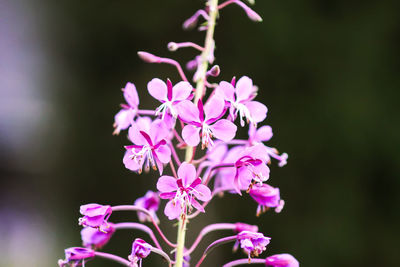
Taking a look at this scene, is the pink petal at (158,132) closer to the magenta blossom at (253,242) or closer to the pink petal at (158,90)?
the pink petal at (158,90)

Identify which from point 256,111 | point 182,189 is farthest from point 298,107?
point 182,189

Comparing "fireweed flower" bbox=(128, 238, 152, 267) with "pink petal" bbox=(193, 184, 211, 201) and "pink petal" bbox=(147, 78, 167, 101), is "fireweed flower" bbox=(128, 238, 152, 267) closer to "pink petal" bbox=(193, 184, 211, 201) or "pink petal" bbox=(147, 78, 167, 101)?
"pink petal" bbox=(193, 184, 211, 201)

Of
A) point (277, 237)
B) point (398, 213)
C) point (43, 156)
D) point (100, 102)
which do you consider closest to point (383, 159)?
point (398, 213)

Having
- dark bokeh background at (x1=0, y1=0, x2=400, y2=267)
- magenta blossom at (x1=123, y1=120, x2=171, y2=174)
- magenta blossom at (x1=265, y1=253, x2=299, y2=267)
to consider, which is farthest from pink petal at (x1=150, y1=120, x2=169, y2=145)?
dark bokeh background at (x1=0, y1=0, x2=400, y2=267)

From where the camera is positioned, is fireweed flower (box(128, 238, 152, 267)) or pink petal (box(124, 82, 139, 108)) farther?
pink petal (box(124, 82, 139, 108))

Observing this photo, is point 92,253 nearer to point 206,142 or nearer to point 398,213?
point 206,142

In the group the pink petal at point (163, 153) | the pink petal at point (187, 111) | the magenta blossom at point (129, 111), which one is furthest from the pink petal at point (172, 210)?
the magenta blossom at point (129, 111)

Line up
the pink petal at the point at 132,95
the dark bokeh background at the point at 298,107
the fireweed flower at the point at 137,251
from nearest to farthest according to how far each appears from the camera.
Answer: the fireweed flower at the point at 137,251, the pink petal at the point at 132,95, the dark bokeh background at the point at 298,107

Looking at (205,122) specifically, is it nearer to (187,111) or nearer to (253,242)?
(187,111)
